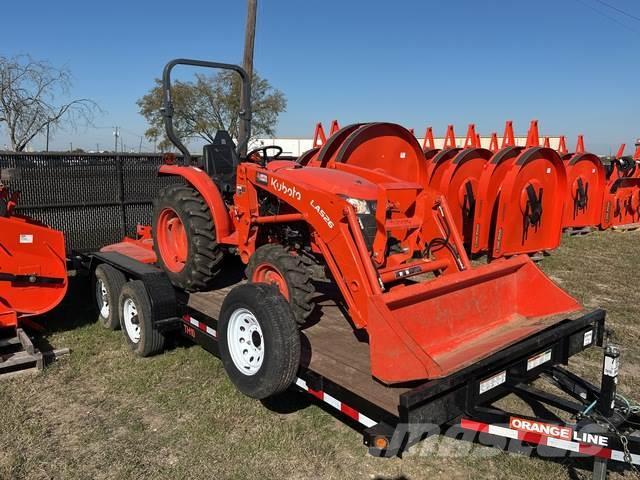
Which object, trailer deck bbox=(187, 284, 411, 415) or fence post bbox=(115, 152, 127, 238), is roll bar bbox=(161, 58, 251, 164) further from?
fence post bbox=(115, 152, 127, 238)

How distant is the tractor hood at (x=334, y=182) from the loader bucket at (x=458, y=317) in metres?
0.83

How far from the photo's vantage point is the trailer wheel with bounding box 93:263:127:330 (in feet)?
17.0

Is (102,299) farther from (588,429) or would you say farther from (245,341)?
(588,429)

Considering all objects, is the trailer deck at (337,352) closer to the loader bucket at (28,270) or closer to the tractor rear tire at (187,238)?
the tractor rear tire at (187,238)

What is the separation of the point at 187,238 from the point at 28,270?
4.84ft

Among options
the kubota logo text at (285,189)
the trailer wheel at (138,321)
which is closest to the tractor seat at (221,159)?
the kubota logo text at (285,189)

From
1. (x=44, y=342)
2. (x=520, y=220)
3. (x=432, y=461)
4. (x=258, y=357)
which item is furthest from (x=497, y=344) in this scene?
(x=520, y=220)

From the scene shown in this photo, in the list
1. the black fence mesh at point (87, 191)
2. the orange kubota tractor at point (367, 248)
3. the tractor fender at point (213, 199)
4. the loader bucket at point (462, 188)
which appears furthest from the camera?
the loader bucket at point (462, 188)

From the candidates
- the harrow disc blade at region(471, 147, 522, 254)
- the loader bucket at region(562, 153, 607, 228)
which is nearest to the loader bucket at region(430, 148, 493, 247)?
the harrow disc blade at region(471, 147, 522, 254)

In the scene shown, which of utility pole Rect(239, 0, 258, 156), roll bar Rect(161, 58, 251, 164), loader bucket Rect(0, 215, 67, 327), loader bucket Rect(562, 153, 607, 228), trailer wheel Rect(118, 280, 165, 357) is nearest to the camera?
trailer wheel Rect(118, 280, 165, 357)

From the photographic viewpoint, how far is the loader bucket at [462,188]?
8.77m

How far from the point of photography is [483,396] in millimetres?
2887

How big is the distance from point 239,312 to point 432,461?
1566 mm

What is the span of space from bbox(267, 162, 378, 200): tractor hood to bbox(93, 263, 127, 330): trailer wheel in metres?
2.25
